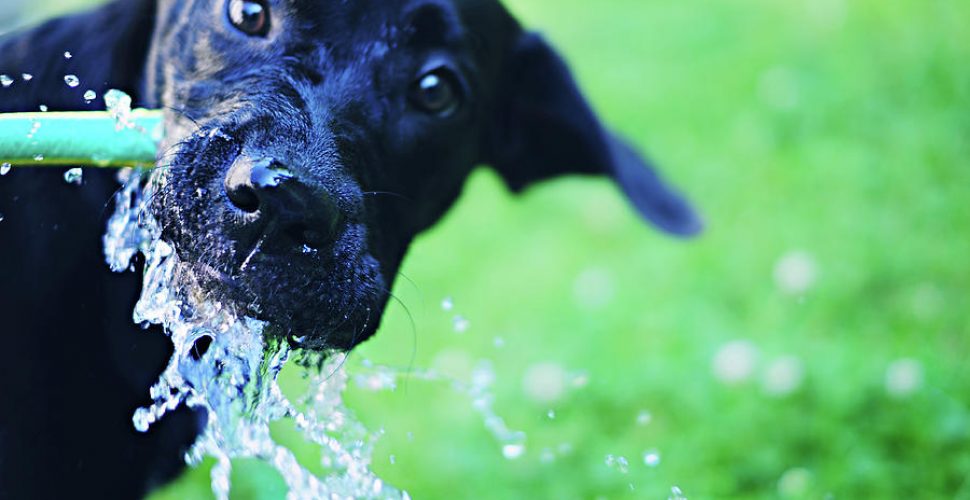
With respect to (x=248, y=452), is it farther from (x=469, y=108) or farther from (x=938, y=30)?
(x=938, y=30)

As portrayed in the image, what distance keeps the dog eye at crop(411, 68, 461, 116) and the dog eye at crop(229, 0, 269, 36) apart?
37 centimetres

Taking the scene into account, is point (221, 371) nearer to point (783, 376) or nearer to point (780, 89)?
point (783, 376)

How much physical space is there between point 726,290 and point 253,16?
2509 mm

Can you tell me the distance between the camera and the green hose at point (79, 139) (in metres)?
2.02

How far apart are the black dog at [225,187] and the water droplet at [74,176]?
0.9 inches

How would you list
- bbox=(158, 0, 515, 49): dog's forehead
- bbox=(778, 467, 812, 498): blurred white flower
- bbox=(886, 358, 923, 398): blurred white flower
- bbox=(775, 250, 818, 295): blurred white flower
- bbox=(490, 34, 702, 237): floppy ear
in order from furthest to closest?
bbox=(775, 250, 818, 295): blurred white flower → bbox=(886, 358, 923, 398): blurred white flower → bbox=(778, 467, 812, 498): blurred white flower → bbox=(490, 34, 702, 237): floppy ear → bbox=(158, 0, 515, 49): dog's forehead

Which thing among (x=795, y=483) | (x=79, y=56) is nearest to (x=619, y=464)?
(x=795, y=483)

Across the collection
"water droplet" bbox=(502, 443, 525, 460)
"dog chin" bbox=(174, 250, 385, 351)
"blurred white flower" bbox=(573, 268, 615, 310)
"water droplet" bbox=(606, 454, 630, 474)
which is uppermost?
"blurred white flower" bbox=(573, 268, 615, 310)

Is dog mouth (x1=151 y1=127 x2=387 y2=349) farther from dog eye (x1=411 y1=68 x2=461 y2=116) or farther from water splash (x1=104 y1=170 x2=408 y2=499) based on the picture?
dog eye (x1=411 y1=68 x2=461 y2=116)

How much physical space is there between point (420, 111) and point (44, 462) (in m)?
1.14

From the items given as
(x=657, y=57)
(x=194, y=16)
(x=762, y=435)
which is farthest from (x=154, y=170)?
(x=657, y=57)

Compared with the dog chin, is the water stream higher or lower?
lower

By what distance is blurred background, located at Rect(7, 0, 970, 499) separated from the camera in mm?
3320

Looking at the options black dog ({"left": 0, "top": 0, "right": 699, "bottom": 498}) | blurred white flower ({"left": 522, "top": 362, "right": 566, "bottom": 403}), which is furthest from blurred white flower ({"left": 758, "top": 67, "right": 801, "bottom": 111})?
black dog ({"left": 0, "top": 0, "right": 699, "bottom": 498})
